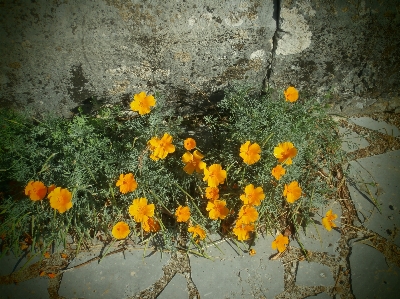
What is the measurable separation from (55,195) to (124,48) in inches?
42.3

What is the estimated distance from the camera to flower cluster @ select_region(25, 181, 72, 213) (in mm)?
2039

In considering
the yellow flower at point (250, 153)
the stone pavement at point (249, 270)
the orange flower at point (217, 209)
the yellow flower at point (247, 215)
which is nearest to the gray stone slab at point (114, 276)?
the stone pavement at point (249, 270)

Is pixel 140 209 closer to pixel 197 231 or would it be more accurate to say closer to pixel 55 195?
pixel 197 231

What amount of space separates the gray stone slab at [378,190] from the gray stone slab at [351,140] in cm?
12

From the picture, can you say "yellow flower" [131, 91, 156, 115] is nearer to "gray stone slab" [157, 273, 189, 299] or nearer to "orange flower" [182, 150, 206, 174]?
"orange flower" [182, 150, 206, 174]

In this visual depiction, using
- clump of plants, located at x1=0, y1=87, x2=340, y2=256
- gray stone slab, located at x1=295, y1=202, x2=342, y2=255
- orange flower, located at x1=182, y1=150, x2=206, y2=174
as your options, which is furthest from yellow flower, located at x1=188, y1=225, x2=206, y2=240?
gray stone slab, located at x1=295, y1=202, x2=342, y2=255

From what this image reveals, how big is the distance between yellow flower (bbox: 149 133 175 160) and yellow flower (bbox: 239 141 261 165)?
1.50 feet

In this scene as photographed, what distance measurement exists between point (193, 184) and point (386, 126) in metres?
1.79

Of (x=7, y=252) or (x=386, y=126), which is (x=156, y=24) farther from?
(x=386, y=126)

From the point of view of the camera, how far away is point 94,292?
7.11 feet

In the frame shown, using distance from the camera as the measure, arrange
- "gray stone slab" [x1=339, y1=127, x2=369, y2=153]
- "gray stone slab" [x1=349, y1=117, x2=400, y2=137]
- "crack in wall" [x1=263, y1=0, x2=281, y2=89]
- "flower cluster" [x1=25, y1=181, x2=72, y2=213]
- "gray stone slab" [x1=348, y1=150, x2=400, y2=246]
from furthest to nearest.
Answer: "gray stone slab" [x1=349, y1=117, x2=400, y2=137] < "gray stone slab" [x1=339, y1=127, x2=369, y2=153] < "gray stone slab" [x1=348, y1=150, x2=400, y2=246] < "crack in wall" [x1=263, y1=0, x2=281, y2=89] < "flower cluster" [x1=25, y1=181, x2=72, y2=213]

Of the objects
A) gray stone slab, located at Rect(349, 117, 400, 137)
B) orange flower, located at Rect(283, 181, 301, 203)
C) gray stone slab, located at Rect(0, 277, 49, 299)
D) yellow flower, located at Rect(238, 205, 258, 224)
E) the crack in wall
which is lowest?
gray stone slab, located at Rect(0, 277, 49, 299)

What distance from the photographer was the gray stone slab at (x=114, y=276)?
2.17m

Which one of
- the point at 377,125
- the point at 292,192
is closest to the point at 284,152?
the point at 292,192
